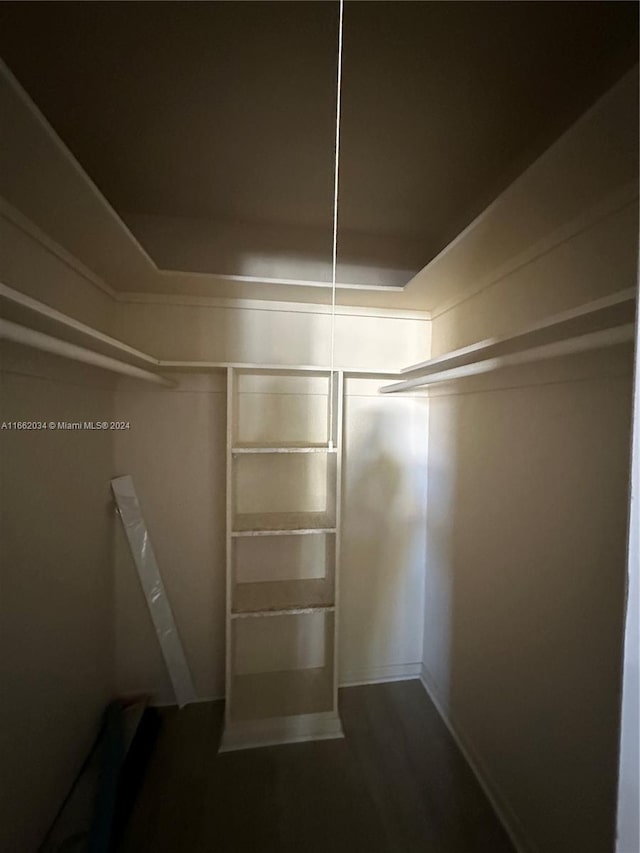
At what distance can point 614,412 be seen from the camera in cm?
88

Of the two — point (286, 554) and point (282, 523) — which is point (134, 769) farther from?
point (282, 523)

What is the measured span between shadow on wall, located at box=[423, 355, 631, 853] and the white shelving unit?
609mm

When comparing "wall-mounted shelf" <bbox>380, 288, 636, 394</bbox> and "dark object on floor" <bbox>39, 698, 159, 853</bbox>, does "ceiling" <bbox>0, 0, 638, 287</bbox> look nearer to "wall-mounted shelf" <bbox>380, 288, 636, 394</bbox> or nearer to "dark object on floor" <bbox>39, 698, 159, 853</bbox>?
"wall-mounted shelf" <bbox>380, 288, 636, 394</bbox>

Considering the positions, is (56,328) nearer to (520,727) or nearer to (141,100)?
(141,100)

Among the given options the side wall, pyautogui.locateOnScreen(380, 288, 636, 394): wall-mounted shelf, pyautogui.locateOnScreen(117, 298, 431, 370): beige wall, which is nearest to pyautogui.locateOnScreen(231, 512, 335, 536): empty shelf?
pyautogui.locateOnScreen(117, 298, 431, 370): beige wall

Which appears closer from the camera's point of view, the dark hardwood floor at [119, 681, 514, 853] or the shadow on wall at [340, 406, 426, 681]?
the dark hardwood floor at [119, 681, 514, 853]

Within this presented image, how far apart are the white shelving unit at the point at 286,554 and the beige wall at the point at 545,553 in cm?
62

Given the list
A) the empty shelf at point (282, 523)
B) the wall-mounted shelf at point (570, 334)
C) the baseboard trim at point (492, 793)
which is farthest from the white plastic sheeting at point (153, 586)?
the wall-mounted shelf at point (570, 334)

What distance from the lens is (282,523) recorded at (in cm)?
159

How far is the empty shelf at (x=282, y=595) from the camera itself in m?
1.54

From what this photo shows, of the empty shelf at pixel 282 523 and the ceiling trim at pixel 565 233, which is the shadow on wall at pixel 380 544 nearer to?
the empty shelf at pixel 282 523

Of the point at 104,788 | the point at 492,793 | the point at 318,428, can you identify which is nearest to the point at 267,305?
the point at 318,428

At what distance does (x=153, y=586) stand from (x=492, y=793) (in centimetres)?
167

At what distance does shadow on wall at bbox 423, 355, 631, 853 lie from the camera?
89cm
